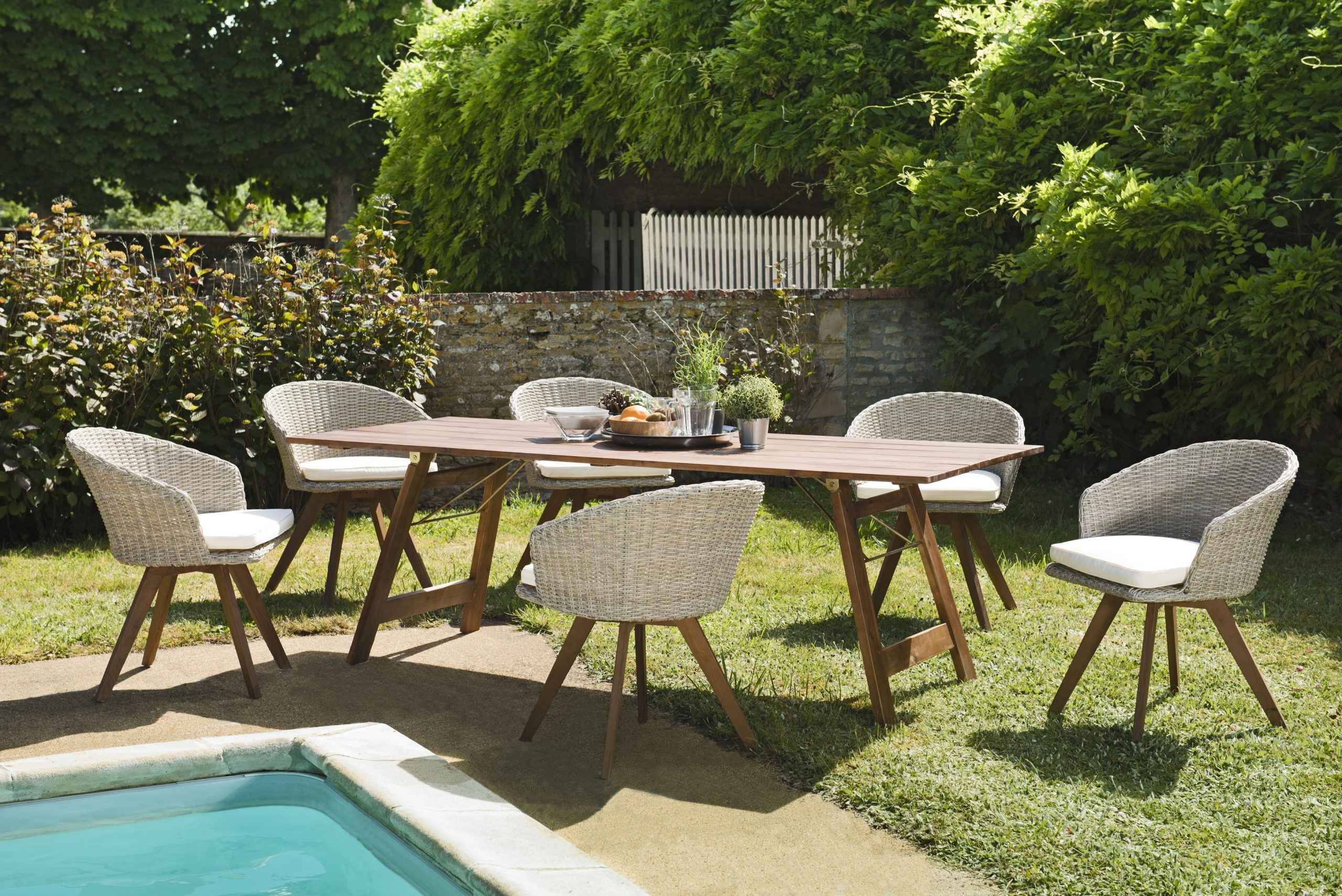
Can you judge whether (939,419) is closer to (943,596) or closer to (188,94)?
(943,596)

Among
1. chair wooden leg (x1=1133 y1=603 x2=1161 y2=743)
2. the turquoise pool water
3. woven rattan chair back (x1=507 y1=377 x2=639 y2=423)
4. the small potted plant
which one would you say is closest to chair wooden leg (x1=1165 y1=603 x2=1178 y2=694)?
chair wooden leg (x1=1133 y1=603 x2=1161 y2=743)

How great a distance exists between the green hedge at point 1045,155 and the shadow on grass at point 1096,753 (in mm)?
3085

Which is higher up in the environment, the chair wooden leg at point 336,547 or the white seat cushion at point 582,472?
the white seat cushion at point 582,472

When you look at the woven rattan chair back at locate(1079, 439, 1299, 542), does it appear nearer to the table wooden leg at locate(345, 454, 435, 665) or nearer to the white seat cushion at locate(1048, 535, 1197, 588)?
the white seat cushion at locate(1048, 535, 1197, 588)

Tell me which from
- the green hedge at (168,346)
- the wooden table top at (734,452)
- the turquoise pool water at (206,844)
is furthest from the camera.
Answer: the green hedge at (168,346)

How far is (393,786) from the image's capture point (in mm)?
2947

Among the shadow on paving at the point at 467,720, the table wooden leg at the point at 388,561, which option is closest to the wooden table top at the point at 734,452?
the table wooden leg at the point at 388,561

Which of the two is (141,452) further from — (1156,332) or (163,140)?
(163,140)

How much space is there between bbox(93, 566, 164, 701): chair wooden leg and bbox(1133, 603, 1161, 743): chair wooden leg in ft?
10.4

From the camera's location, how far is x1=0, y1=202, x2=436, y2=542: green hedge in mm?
6320

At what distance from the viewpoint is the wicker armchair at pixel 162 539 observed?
399 cm

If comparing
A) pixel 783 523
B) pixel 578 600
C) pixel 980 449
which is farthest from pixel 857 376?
pixel 578 600

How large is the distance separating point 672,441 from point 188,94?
16227mm

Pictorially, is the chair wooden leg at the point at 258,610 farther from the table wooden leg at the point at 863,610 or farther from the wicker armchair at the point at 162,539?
the table wooden leg at the point at 863,610
